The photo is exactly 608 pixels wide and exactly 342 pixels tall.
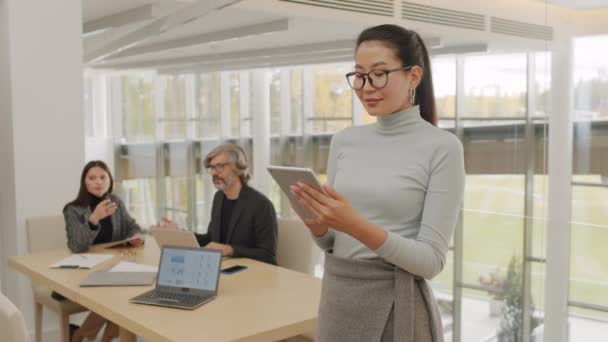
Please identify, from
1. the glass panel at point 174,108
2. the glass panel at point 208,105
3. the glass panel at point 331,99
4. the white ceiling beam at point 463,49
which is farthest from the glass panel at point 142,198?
the white ceiling beam at point 463,49

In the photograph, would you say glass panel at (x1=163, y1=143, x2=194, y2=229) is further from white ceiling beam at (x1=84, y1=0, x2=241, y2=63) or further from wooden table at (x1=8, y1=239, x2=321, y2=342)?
wooden table at (x1=8, y1=239, x2=321, y2=342)

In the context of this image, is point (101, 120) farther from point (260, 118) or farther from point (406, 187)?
point (406, 187)

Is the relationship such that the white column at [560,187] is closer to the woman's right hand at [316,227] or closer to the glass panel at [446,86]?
the woman's right hand at [316,227]

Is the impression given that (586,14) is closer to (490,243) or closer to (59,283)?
(59,283)

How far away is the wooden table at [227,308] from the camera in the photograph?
2252 millimetres

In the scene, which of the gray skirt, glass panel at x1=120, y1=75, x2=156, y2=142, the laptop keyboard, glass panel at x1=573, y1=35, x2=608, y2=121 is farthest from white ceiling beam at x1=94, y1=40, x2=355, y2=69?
the gray skirt

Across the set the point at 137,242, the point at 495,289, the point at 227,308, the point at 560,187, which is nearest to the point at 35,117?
the point at 137,242

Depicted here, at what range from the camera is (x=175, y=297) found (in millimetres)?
2641

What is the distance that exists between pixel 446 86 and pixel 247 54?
2.73 m

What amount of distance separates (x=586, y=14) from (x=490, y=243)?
525cm

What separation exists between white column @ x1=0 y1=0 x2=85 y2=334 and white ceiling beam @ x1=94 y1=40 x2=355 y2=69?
2.90 m

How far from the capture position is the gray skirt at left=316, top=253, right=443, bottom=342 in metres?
1.44

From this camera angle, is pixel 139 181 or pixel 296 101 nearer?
pixel 296 101

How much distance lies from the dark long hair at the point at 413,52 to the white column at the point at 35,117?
358cm
